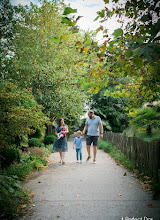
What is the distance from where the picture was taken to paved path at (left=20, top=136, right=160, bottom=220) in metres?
3.38

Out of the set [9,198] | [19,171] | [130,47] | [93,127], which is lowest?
[19,171]

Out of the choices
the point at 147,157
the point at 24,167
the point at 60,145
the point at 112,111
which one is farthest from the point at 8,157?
the point at 112,111

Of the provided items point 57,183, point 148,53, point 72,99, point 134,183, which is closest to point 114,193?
point 134,183

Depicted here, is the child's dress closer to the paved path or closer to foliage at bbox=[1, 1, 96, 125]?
the paved path

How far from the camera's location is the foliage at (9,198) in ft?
10.9

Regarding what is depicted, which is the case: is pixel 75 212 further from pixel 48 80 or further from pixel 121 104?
pixel 121 104

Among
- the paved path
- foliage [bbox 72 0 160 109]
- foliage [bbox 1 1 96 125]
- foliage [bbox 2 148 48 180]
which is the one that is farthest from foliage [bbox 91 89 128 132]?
foliage [bbox 72 0 160 109]

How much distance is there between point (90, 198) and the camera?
13.7 ft

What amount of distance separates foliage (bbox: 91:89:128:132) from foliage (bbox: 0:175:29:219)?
21.1 metres

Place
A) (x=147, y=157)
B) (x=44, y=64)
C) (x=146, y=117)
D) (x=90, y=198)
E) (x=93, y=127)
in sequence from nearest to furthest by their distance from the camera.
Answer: (x=90, y=198)
(x=147, y=157)
(x=93, y=127)
(x=146, y=117)
(x=44, y=64)

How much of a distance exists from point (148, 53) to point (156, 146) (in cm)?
369

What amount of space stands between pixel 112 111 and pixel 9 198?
2285 cm

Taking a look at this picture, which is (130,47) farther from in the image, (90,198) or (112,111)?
(112,111)

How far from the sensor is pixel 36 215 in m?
3.42
